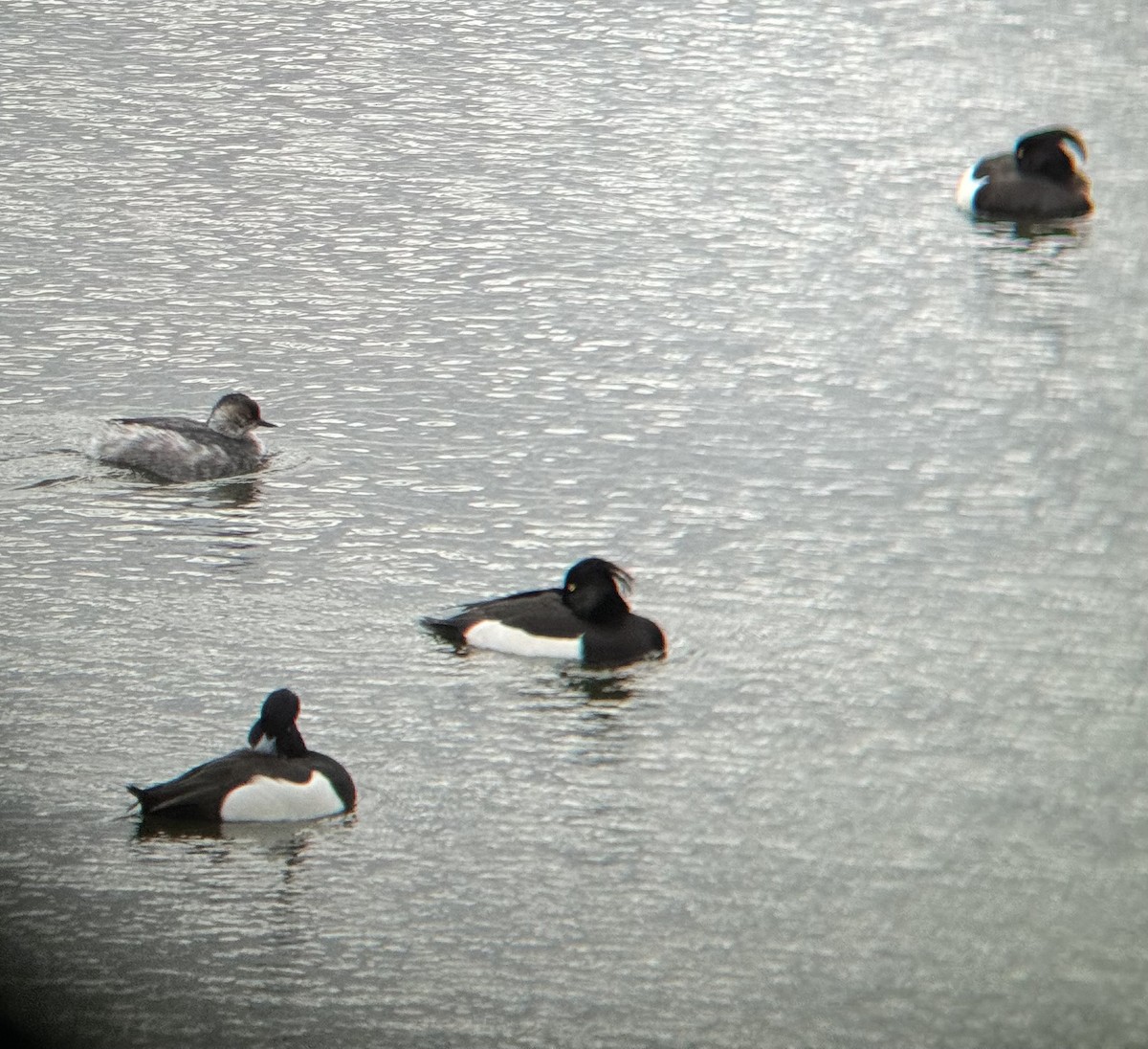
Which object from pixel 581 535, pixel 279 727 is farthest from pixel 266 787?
pixel 581 535

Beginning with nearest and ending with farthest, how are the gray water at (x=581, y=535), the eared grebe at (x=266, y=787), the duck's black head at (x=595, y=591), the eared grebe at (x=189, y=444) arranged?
1. the gray water at (x=581, y=535)
2. the eared grebe at (x=266, y=787)
3. the duck's black head at (x=595, y=591)
4. the eared grebe at (x=189, y=444)

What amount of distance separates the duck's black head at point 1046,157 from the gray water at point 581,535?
46 centimetres

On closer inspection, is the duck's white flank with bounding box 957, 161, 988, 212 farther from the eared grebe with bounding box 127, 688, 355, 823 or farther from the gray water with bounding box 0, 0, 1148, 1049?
the eared grebe with bounding box 127, 688, 355, 823

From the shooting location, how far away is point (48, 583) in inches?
458

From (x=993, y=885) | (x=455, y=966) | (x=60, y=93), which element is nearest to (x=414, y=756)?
(x=455, y=966)

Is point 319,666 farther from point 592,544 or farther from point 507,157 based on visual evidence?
point 507,157

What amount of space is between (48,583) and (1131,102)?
42.1 feet

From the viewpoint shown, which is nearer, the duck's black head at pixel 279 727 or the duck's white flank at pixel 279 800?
the duck's white flank at pixel 279 800

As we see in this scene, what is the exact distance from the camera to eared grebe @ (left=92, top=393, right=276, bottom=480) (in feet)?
43.0

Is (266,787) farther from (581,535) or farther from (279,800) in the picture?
(581,535)

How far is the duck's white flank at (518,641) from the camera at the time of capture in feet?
36.0

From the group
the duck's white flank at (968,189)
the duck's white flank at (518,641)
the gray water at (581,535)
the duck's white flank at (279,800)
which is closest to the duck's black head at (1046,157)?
the duck's white flank at (968,189)

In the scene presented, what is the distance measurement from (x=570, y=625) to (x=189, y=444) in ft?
10.3

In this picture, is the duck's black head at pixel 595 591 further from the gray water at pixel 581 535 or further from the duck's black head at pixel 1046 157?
the duck's black head at pixel 1046 157
